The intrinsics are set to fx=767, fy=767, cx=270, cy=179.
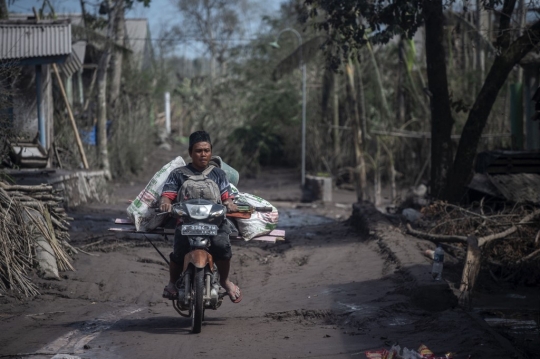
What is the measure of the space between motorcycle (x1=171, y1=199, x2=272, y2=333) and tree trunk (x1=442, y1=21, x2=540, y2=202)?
25.9ft

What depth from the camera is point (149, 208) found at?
7543 mm

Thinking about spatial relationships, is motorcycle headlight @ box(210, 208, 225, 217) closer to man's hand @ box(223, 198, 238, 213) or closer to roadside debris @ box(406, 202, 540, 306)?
man's hand @ box(223, 198, 238, 213)

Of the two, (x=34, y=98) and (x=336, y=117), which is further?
(x=336, y=117)

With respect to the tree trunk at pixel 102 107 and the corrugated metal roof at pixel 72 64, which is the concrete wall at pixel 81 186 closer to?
the corrugated metal roof at pixel 72 64

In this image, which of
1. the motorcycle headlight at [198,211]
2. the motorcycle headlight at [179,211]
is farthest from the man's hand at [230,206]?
the motorcycle headlight at [179,211]

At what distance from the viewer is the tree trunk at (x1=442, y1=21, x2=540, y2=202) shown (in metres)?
13.0

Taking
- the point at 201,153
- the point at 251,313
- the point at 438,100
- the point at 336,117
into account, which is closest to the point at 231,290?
the point at 251,313

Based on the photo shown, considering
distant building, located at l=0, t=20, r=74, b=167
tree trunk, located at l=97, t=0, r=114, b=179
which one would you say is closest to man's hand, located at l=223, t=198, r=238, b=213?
distant building, located at l=0, t=20, r=74, b=167

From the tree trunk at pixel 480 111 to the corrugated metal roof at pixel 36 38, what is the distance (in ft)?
30.2

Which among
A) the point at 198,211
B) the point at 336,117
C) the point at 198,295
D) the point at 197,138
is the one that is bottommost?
the point at 198,295

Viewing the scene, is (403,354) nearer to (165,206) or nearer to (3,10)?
(165,206)

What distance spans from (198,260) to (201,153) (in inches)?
43.4

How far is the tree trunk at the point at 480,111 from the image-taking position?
1298 cm

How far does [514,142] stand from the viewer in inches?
683
